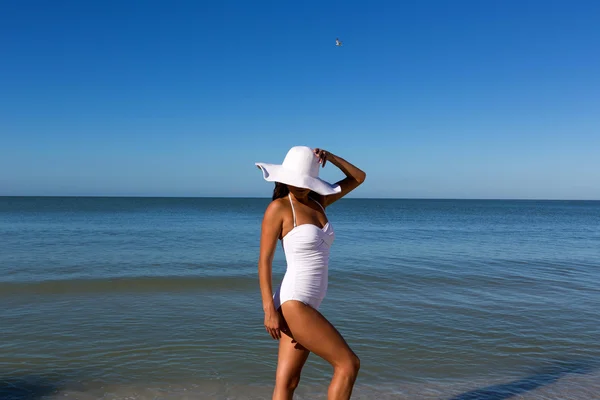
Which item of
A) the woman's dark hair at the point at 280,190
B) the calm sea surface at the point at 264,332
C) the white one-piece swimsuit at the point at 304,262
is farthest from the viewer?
the calm sea surface at the point at 264,332

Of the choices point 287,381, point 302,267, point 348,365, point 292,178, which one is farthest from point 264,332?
point 292,178

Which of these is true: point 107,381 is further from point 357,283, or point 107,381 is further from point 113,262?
point 113,262

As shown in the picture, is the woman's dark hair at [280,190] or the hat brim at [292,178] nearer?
the hat brim at [292,178]

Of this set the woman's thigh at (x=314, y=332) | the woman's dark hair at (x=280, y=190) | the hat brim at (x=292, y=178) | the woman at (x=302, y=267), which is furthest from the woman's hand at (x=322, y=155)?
the woman's thigh at (x=314, y=332)

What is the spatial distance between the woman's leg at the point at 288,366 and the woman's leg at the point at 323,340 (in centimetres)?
16

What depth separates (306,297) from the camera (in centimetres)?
287

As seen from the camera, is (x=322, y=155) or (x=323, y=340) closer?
(x=323, y=340)

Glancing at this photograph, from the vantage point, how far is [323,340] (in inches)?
111

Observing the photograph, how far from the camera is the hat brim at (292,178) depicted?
9.40ft

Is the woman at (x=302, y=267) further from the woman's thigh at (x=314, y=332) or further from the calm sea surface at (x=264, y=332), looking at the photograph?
the calm sea surface at (x=264, y=332)

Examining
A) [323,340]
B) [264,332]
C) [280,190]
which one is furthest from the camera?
[264,332]

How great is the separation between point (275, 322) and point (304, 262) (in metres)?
0.39

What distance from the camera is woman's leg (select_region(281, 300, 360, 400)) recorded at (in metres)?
2.83

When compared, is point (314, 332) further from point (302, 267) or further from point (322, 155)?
point (322, 155)
